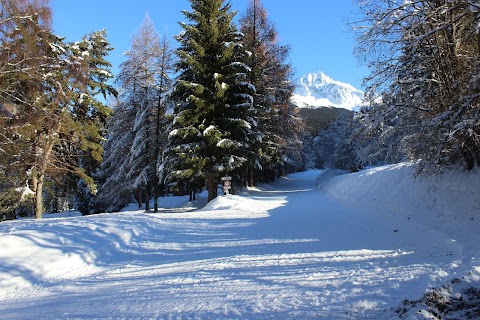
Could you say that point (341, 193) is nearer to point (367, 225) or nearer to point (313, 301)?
point (367, 225)

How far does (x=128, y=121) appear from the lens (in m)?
24.5

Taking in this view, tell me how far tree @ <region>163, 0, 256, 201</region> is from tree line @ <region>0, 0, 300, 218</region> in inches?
→ 2.2

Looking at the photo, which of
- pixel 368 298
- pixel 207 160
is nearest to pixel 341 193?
pixel 207 160

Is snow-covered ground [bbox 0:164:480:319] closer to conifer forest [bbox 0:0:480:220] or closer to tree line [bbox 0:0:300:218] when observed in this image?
conifer forest [bbox 0:0:480:220]

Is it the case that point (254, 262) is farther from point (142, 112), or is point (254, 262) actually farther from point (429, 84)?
point (142, 112)

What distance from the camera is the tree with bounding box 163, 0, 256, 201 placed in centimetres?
1730

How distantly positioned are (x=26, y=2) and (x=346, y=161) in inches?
1658

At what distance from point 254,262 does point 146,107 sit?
59.1 ft

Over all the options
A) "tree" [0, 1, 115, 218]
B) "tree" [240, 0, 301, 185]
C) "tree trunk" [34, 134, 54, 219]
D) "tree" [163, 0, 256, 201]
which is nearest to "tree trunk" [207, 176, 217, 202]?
"tree" [163, 0, 256, 201]

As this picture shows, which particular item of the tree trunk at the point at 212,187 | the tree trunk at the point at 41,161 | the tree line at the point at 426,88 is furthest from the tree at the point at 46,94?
the tree line at the point at 426,88

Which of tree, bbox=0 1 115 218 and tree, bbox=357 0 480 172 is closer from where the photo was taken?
tree, bbox=357 0 480 172

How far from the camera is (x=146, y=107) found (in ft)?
73.7

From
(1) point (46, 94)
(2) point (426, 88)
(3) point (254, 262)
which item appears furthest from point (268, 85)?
(3) point (254, 262)

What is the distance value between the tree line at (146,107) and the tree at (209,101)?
0.19 ft
